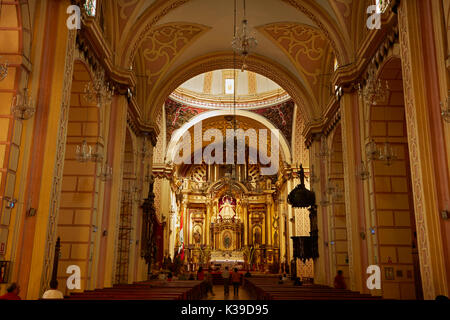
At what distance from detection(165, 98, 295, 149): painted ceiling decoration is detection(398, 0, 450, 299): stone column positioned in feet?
47.0

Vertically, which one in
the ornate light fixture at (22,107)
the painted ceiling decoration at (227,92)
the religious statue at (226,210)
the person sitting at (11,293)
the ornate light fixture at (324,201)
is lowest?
the person sitting at (11,293)

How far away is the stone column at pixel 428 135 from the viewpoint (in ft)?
19.4

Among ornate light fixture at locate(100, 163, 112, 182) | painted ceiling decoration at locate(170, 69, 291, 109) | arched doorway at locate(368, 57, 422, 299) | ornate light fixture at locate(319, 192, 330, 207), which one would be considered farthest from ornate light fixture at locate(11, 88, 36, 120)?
painted ceiling decoration at locate(170, 69, 291, 109)

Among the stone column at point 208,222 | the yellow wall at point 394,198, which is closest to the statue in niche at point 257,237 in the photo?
the stone column at point 208,222

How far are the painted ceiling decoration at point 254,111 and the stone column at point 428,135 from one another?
1432 centimetres

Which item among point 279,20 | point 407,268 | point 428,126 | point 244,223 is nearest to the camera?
point 428,126

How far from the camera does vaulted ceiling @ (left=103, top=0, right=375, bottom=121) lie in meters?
10.6

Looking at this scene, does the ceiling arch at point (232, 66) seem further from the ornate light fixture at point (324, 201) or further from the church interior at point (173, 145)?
the ornate light fixture at point (324, 201)

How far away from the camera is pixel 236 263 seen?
86.3ft

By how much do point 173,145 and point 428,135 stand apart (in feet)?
53.9

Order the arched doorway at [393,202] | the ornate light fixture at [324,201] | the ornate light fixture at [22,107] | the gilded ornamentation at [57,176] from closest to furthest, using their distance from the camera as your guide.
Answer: the ornate light fixture at [22,107], the gilded ornamentation at [57,176], the arched doorway at [393,202], the ornate light fixture at [324,201]
